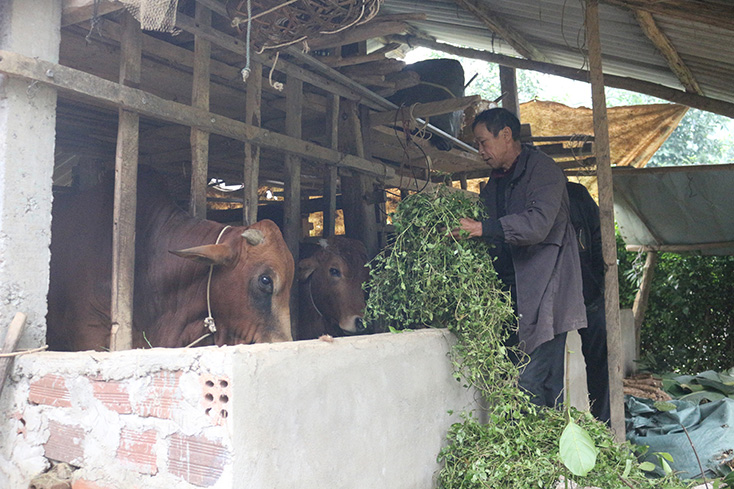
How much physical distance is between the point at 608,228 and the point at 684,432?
6.07 feet

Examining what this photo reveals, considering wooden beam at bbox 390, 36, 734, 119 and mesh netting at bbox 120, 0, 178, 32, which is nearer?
mesh netting at bbox 120, 0, 178, 32

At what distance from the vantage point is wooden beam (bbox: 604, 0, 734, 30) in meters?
3.72

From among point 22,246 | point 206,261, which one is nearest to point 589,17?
point 206,261

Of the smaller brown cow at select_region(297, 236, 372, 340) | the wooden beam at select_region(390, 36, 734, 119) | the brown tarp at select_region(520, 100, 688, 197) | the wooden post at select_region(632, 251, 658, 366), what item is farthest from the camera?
the wooden post at select_region(632, 251, 658, 366)

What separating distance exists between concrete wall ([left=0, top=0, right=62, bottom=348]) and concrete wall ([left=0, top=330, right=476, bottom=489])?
279 millimetres

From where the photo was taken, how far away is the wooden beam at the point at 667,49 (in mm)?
4691

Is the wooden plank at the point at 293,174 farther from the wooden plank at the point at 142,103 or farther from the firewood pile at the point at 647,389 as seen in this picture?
the firewood pile at the point at 647,389

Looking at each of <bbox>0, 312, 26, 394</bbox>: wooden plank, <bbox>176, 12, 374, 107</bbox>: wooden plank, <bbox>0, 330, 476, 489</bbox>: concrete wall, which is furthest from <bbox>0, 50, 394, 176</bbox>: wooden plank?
<bbox>0, 330, 476, 489</bbox>: concrete wall

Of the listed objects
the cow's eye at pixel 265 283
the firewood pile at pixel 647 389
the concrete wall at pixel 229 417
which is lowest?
the firewood pile at pixel 647 389

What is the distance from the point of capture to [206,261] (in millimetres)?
3764

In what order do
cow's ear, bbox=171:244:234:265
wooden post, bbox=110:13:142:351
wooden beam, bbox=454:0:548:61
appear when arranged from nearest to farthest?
1. wooden post, bbox=110:13:142:351
2. cow's ear, bbox=171:244:234:265
3. wooden beam, bbox=454:0:548:61

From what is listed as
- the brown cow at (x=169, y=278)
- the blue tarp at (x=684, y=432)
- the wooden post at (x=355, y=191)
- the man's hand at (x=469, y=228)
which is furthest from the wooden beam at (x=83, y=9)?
the blue tarp at (x=684, y=432)

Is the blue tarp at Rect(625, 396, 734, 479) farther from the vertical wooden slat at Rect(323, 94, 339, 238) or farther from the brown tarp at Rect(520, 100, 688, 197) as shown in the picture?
the brown tarp at Rect(520, 100, 688, 197)

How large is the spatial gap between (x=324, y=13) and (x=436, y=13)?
10.2 ft
